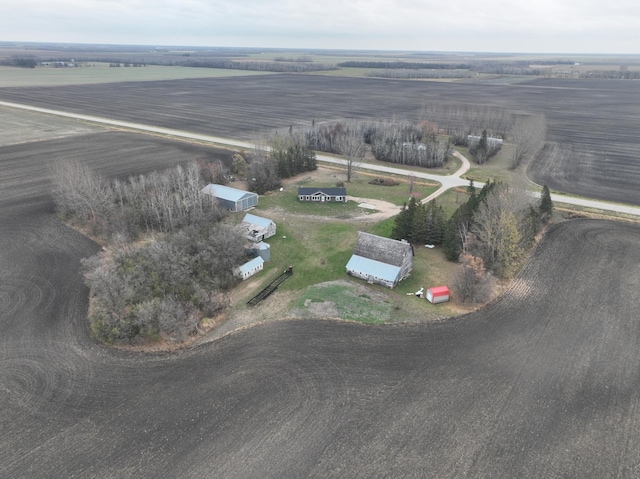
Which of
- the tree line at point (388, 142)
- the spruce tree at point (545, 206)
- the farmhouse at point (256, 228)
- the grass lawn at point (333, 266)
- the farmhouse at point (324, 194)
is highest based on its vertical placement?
the tree line at point (388, 142)

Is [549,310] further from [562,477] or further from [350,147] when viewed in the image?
[350,147]

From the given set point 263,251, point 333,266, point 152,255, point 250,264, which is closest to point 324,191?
point 333,266

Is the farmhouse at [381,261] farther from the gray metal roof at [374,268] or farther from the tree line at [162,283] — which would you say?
the tree line at [162,283]

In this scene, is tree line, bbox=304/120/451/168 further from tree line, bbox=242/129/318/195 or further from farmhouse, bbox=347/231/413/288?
farmhouse, bbox=347/231/413/288

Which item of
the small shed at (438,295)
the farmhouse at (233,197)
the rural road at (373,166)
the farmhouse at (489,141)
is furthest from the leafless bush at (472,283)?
the farmhouse at (489,141)

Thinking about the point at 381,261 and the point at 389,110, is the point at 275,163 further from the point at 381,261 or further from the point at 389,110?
the point at 389,110

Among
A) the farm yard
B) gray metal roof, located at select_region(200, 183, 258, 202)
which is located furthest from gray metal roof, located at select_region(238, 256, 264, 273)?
gray metal roof, located at select_region(200, 183, 258, 202)
